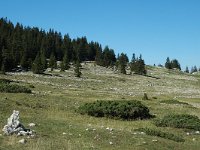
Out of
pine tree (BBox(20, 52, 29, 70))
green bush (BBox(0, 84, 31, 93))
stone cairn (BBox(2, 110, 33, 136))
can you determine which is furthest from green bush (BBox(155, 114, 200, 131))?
pine tree (BBox(20, 52, 29, 70))

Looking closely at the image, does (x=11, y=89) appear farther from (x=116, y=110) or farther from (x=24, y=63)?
(x=24, y=63)

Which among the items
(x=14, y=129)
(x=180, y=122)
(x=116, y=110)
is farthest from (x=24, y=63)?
(x=14, y=129)

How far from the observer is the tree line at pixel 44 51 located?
11050 centimetres

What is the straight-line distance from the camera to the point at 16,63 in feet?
370

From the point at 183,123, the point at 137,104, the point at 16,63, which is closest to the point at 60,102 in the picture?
the point at 137,104

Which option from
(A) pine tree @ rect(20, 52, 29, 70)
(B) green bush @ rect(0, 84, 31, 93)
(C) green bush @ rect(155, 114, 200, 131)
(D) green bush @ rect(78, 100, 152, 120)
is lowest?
(C) green bush @ rect(155, 114, 200, 131)

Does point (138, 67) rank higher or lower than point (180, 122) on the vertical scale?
higher

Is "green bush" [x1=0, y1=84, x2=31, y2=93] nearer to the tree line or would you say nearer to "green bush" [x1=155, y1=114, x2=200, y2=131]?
"green bush" [x1=155, y1=114, x2=200, y2=131]

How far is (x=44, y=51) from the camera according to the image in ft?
442

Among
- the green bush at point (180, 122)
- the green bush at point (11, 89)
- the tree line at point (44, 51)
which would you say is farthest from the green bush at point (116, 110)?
the tree line at point (44, 51)

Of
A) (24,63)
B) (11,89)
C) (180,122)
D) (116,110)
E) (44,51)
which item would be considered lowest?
(180,122)

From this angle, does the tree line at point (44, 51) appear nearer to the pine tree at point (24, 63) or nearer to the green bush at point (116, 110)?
the pine tree at point (24, 63)

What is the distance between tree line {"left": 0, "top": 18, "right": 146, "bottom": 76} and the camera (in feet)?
363

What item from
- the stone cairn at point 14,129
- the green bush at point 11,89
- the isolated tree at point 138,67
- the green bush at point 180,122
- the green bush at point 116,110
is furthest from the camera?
the isolated tree at point 138,67
